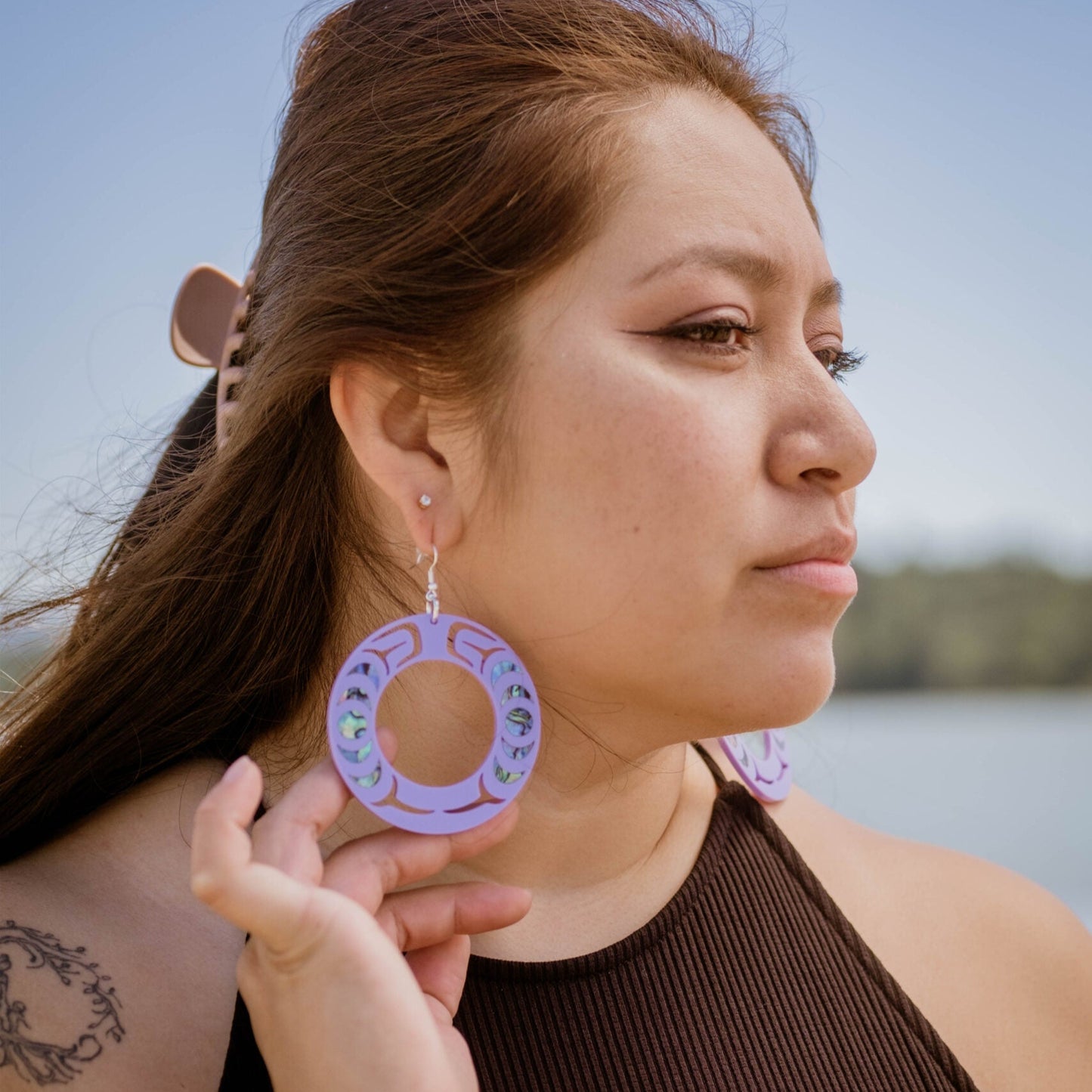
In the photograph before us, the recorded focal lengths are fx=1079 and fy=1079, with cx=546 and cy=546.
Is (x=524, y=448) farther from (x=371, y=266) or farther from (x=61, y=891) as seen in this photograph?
(x=61, y=891)

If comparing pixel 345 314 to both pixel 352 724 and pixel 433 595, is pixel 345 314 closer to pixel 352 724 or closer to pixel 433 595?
pixel 433 595

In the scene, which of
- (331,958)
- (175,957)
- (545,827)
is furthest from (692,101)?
(175,957)

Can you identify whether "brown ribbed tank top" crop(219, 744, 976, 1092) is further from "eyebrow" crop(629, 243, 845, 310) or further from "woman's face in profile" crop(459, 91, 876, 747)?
"eyebrow" crop(629, 243, 845, 310)

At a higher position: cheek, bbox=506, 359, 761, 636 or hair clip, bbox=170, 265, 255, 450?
cheek, bbox=506, 359, 761, 636

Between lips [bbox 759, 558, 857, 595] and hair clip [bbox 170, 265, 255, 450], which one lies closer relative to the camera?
lips [bbox 759, 558, 857, 595]

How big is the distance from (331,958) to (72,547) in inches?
51.0

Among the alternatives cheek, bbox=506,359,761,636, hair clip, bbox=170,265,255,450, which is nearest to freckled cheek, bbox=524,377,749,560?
cheek, bbox=506,359,761,636

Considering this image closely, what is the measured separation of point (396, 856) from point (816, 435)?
0.81 metres

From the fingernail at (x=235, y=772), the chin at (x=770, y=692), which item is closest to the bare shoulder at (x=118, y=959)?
the fingernail at (x=235, y=772)

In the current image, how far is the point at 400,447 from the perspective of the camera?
5.41ft

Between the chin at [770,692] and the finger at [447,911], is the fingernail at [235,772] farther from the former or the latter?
the chin at [770,692]

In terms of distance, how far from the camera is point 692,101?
1.72 m

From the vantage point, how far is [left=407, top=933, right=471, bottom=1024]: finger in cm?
144

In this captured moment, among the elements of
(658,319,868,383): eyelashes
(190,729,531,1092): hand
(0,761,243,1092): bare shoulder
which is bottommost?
(0,761,243,1092): bare shoulder
